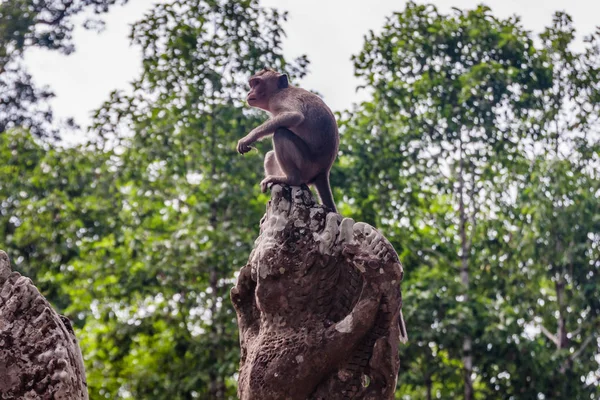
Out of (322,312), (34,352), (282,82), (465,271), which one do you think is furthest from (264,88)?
(465,271)

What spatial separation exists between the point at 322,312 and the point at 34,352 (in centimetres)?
219

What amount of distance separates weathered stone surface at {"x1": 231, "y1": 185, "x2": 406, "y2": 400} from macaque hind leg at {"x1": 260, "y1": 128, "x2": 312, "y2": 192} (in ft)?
1.75

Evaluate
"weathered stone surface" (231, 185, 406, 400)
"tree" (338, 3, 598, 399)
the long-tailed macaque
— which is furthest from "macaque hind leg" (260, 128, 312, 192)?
"tree" (338, 3, 598, 399)

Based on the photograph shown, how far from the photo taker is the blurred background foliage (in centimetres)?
1188

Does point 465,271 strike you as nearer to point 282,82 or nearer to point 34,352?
point 282,82

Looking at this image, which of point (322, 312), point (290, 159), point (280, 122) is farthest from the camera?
point (280, 122)

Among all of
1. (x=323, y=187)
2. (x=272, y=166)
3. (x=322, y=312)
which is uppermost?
(x=272, y=166)

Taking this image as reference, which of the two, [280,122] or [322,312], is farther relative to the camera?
[280,122]

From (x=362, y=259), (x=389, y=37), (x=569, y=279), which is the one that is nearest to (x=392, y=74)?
(x=389, y=37)

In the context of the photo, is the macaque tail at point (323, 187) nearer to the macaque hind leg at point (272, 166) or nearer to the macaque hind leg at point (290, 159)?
the macaque hind leg at point (290, 159)

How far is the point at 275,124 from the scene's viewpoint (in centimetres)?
618

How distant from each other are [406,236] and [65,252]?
5109 mm

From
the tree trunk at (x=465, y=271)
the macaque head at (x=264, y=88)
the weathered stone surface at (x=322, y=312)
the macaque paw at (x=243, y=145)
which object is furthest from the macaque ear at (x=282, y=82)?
the tree trunk at (x=465, y=271)

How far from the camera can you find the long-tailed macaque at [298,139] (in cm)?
604
